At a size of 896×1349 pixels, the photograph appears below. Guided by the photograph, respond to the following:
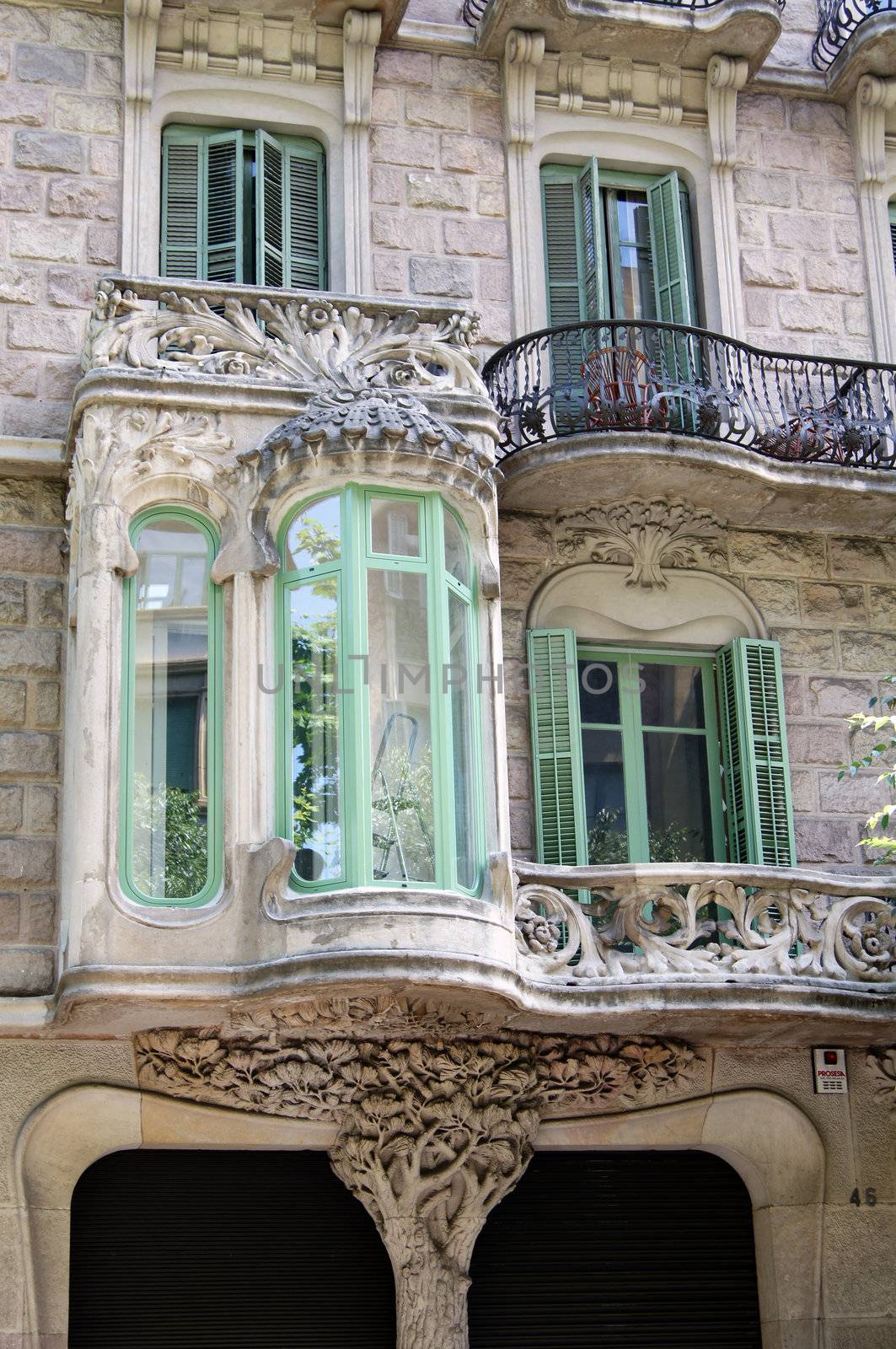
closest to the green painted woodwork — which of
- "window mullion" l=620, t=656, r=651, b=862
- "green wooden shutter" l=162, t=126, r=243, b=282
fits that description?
"window mullion" l=620, t=656, r=651, b=862

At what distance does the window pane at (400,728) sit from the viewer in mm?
12625

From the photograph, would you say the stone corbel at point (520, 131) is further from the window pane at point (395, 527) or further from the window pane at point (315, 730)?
the window pane at point (315, 730)

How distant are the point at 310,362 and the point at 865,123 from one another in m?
5.80

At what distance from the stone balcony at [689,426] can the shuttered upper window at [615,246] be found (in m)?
0.59

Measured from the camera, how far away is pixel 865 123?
1711 centimetres

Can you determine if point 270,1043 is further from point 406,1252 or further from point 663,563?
point 663,563

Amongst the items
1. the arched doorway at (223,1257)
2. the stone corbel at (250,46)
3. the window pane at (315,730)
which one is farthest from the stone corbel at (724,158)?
the arched doorway at (223,1257)

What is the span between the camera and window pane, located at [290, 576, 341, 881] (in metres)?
12.6

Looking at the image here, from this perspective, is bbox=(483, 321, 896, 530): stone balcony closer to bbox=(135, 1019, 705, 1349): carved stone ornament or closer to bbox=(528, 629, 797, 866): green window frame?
bbox=(528, 629, 797, 866): green window frame

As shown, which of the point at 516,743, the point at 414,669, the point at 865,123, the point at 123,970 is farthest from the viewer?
the point at 865,123

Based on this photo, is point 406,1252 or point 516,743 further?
point 516,743

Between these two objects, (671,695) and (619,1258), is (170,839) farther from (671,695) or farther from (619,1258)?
(671,695)

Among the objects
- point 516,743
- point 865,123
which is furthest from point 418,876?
point 865,123

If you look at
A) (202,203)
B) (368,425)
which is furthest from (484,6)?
(368,425)
